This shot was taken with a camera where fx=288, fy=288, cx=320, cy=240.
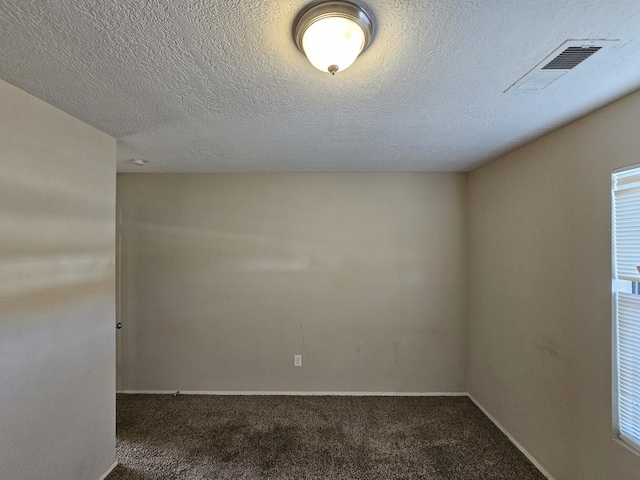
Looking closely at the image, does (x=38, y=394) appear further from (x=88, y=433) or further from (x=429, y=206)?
(x=429, y=206)

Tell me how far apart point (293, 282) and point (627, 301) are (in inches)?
99.2

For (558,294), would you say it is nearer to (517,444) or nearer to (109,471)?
(517,444)

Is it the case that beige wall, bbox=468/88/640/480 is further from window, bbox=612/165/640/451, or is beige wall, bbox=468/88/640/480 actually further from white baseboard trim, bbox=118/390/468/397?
white baseboard trim, bbox=118/390/468/397

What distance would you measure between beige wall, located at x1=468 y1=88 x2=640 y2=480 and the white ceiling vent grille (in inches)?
21.4

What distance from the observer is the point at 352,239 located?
10.4ft

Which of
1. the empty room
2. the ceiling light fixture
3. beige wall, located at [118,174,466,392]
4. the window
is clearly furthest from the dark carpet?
the ceiling light fixture

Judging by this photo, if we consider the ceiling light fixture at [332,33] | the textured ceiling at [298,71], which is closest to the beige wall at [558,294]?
the textured ceiling at [298,71]

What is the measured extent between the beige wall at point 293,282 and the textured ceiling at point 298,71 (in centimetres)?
101

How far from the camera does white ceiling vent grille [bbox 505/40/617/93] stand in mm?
1104

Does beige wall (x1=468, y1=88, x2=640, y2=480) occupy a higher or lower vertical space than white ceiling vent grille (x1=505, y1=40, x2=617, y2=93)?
lower

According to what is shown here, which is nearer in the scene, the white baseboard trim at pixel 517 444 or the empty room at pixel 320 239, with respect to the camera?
the empty room at pixel 320 239

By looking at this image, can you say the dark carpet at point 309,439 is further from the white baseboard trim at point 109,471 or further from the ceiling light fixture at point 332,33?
the ceiling light fixture at point 332,33

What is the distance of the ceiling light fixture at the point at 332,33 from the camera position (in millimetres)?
933

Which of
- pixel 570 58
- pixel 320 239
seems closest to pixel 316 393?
Answer: pixel 320 239
